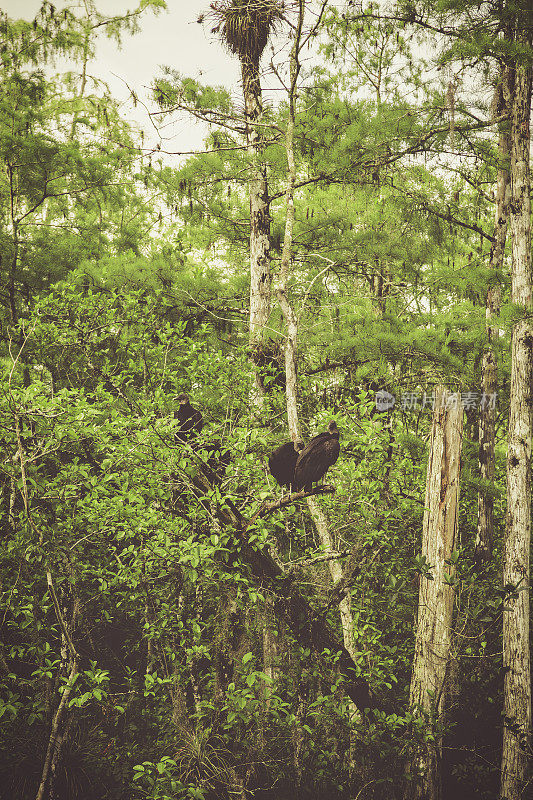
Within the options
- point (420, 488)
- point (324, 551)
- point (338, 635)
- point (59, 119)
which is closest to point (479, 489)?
point (420, 488)

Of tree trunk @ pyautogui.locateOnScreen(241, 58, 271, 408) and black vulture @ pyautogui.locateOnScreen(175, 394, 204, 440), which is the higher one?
tree trunk @ pyautogui.locateOnScreen(241, 58, 271, 408)

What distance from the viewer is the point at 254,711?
4031mm

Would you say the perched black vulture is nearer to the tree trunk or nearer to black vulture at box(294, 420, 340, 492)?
black vulture at box(294, 420, 340, 492)

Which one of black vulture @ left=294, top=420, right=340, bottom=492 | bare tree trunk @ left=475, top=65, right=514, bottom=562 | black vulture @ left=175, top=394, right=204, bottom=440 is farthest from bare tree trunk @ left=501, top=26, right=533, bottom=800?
black vulture @ left=175, top=394, right=204, bottom=440

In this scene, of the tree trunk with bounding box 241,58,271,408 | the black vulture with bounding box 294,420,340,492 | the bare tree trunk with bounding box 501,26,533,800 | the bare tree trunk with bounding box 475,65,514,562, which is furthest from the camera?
the tree trunk with bounding box 241,58,271,408

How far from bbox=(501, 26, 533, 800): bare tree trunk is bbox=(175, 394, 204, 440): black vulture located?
362 centimetres

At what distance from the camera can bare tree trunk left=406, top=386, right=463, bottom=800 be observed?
4.41 metres

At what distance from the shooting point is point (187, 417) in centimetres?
398

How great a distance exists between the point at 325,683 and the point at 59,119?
360 inches

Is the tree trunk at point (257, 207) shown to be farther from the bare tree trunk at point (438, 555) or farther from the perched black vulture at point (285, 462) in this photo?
the perched black vulture at point (285, 462)

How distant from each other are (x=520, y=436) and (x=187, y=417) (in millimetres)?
3889

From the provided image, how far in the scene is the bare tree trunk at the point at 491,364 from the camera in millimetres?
6918

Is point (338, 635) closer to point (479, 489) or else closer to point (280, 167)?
point (479, 489)

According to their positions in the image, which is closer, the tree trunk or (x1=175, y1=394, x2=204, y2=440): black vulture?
(x1=175, y1=394, x2=204, y2=440): black vulture
